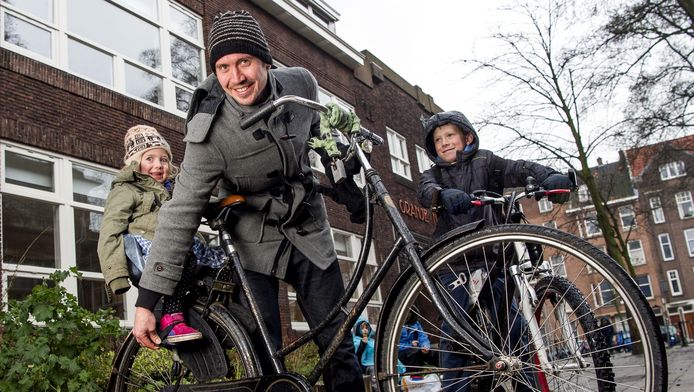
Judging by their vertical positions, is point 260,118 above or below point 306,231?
above

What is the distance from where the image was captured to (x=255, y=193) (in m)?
3.01

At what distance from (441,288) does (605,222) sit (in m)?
16.8

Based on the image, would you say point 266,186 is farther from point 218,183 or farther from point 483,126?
point 483,126

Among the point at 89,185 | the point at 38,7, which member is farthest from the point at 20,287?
the point at 38,7

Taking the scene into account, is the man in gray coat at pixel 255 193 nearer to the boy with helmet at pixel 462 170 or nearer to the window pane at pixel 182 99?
the boy with helmet at pixel 462 170

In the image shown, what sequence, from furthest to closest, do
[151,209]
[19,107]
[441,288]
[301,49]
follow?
[301,49] < [19,107] < [151,209] < [441,288]

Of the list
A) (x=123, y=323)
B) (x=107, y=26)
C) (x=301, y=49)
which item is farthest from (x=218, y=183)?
(x=301, y=49)

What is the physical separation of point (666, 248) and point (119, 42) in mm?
56555

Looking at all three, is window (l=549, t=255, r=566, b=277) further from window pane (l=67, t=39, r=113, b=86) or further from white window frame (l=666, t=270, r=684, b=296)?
white window frame (l=666, t=270, r=684, b=296)

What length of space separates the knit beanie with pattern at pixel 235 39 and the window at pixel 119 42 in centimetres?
729

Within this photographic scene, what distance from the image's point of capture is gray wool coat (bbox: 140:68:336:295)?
9.29ft

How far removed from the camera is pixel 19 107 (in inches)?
342

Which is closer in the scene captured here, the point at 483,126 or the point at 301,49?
the point at 301,49

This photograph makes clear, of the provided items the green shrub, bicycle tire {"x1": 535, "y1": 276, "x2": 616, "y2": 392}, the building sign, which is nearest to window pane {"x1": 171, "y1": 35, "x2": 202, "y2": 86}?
the green shrub
